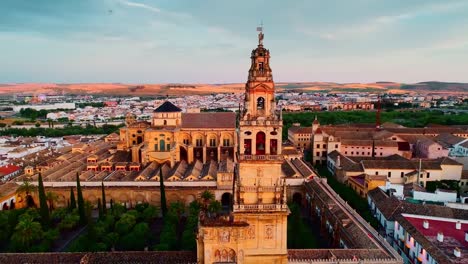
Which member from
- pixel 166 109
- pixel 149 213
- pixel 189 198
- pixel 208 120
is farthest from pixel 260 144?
pixel 208 120

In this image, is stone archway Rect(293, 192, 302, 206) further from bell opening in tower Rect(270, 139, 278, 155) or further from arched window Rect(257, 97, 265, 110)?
arched window Rect(257, 97, 265, 110)

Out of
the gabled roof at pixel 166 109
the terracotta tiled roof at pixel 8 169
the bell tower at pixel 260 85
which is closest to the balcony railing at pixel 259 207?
the bell tower at pixel 260 85

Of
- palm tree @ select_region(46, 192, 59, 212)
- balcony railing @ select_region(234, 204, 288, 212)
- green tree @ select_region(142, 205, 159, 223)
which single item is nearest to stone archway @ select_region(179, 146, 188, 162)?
green tree @ select_region(142, 205, 159, 223)

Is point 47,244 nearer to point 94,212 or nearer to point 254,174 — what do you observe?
point 94,212

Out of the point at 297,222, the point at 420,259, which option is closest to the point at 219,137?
the point at 297,222

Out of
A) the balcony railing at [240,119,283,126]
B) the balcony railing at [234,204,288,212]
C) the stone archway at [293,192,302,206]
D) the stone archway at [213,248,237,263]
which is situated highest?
the balcony railing at [240,119,283,126]

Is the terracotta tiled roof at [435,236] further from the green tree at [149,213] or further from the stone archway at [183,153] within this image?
the stone archway at [183,153]
